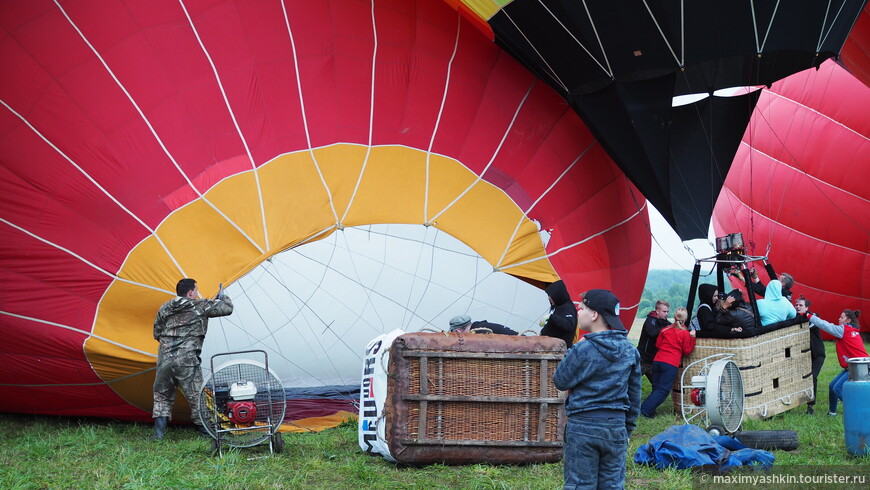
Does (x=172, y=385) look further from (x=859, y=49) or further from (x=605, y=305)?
(x=859, y=49)

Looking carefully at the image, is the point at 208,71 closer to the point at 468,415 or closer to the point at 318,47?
the point at 318,47

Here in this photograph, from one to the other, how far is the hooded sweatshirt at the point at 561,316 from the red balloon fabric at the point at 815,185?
19.4 feet

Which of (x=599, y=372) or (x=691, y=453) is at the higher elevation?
(x=599, y=372)

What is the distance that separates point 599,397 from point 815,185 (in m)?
9.10

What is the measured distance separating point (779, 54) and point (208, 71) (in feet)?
13.4

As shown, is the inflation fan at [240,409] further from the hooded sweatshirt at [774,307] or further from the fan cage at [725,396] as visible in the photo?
the hooded sweatshirt at [774,307]

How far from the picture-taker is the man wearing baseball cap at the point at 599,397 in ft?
9.59

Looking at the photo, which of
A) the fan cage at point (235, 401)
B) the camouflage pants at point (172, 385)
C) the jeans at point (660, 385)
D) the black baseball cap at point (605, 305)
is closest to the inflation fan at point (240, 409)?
the fan cage at point (235, 401)

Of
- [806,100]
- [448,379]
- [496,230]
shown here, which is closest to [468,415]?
[448,379]

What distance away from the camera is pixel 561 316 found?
216 inches

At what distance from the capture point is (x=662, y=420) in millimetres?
5984

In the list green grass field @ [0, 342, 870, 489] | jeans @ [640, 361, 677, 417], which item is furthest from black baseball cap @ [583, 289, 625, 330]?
jeans @ [640, 361, 677, 417]

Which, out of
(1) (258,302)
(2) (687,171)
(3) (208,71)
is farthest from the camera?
(1) (258,302)

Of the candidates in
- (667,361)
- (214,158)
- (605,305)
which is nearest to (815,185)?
(667,361)
